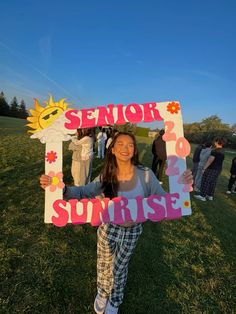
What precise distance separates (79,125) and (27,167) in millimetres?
7475

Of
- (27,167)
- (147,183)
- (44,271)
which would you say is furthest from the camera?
(27,167)

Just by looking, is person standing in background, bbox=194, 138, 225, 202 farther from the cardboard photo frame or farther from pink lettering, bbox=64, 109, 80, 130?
pink lettering, bbox=64, 109, 80, 130

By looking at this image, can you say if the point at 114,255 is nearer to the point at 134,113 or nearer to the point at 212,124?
the point at 134,113

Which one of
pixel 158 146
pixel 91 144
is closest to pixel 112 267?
pixel 91 144

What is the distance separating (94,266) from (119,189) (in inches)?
73.7

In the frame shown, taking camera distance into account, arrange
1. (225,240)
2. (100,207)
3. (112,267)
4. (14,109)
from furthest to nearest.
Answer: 1. (14,109)
2. (225,240)
3. (112,267)
4. (100,207)

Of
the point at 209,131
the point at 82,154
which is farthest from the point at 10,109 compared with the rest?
the point at 82,154

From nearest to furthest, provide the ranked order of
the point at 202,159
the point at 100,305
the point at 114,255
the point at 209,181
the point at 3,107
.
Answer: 1. the point at 114,255
2. the point at 100,305
3. the point at 209,181
4. the point at 202,159
5. the point at 3,107

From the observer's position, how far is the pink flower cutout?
7.18ft

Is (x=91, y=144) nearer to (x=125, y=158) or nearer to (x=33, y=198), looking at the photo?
(x=33, y=198)

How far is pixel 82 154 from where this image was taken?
17.6 feet

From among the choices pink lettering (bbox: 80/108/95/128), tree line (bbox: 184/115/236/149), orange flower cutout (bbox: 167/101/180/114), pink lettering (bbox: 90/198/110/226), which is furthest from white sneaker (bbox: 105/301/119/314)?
tree line (bbox: 184/115/236/149)

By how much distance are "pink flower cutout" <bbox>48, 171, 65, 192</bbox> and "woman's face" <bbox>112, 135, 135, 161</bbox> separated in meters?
0.60

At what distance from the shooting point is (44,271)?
3307 mm
